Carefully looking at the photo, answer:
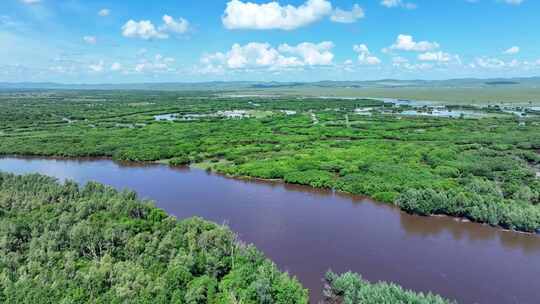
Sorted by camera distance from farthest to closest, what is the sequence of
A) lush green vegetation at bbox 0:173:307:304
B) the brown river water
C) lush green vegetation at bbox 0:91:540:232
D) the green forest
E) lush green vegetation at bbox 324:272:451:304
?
1. lush green vegetation at bbox 0:91:540:232
2. the brown river water
3. lush green vegetation at bbox 0:173:307:304
4. the green forest
5. lush green vegetation at bbox 324:272:451:304

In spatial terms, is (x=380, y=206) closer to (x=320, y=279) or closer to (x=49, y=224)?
(x=320, y=279)

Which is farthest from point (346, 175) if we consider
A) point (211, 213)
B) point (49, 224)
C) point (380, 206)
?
point (49, 224)

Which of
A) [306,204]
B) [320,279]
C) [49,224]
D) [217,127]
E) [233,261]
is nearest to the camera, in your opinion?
[233,261]

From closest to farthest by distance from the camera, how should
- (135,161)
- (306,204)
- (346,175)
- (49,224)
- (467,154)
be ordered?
(49,224), (306,204), (346,175), (467,154), (135,161)

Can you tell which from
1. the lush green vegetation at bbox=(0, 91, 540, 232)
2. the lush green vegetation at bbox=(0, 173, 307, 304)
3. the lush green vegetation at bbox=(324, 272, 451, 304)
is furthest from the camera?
the lush green vegetation at bbox=(0, 91, 540, 232)

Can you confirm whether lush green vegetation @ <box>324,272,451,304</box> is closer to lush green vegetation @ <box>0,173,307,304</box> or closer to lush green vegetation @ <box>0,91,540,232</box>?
lush green vegetation @ <box>0,173,307,304</box>

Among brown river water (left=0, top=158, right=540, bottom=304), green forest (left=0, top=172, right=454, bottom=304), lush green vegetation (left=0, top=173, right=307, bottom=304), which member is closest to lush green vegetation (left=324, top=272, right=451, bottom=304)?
green forest (left=0, top=172, right=454, bottom=304)
